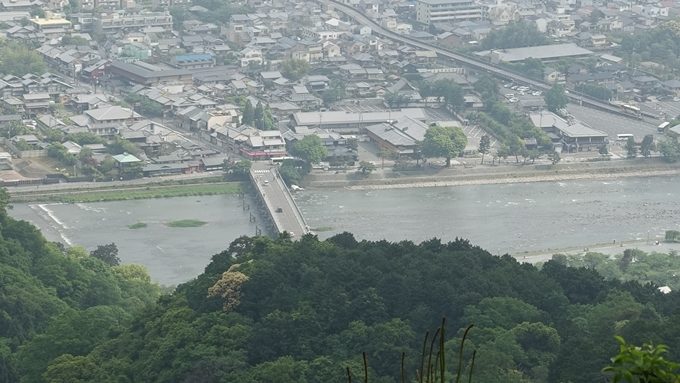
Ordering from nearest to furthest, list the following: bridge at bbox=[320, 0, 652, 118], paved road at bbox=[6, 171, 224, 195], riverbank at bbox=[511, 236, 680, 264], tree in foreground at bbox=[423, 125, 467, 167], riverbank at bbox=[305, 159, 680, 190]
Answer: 1. riverbank at bbox=[511, 236, 680, 264]
2. paved road at bbox=[6, 171, 224, 195]
3. riverbank at bbox=[305, 159, 680, 190]
4. tree in foreground at bbox=[423, 125, 467, 167]
5. bridge at bbox=[320, 0, 652, 118]

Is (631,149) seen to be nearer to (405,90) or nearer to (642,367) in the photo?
(405,90)

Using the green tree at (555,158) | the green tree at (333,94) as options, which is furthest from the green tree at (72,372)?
the green tree at (333,94)

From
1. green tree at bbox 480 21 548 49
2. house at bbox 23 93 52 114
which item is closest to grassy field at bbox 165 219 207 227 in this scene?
house at bbox 23 93 52 114

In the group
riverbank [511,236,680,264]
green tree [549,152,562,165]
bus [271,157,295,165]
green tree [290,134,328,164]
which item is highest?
riverbank [511,236,680,264]

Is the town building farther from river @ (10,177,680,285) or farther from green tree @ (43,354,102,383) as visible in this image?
green tree @ (43,354,102,383)

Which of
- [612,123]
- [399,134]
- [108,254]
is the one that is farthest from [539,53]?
[108,254]

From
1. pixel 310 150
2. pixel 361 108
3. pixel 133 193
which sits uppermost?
pixel 310 150
